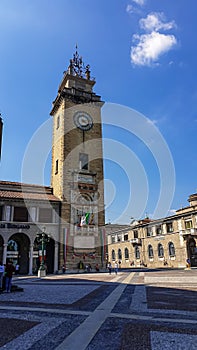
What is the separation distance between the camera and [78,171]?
3897 cm

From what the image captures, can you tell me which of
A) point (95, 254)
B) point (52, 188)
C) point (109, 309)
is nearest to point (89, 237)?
point (95, 254)

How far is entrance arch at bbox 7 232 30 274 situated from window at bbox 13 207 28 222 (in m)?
2.24

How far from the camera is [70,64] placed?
47.2 m

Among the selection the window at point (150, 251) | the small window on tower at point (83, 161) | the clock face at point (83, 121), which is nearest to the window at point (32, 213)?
the small window on tower at point (83, 161)

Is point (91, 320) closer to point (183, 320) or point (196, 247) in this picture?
point (183, 320)

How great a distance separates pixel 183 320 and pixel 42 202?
30.5 m

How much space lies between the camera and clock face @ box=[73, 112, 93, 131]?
4180 cm

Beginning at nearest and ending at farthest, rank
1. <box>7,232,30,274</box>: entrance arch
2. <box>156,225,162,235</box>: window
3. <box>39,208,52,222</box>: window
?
<box>7,232,30,274</box>: entrance arch
<box>39,208,52,222</box>: window
<box>156,225,162,235</box>: window

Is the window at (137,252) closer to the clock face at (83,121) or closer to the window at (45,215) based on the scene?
the window at (45,215)

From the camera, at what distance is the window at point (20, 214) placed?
33.7 m

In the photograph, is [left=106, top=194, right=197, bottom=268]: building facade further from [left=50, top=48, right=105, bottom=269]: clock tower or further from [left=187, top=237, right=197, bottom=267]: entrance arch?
[left=50, top=48, right=105, bottom=269]: clock tower

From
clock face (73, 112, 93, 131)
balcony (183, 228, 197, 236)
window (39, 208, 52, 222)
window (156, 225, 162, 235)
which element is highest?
clock face (73, 112, 93, 131)

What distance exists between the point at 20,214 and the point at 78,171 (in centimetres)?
1027

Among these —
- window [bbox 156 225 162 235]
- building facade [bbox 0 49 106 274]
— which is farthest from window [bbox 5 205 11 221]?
window [bbox 156 225 162 235]
